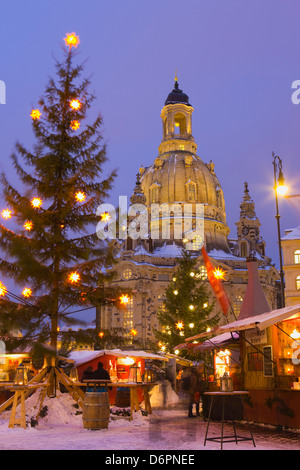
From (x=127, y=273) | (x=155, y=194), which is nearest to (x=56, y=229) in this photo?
(x=127, y=273)

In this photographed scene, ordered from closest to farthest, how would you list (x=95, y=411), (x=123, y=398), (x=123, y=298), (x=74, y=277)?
(x=95, y=411), (x=74, y=277), (x=123, y=298), (x=123, y=398)

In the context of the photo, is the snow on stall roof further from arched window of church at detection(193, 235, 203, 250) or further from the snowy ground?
arched window of church at detection(193, 235, 203, 250)

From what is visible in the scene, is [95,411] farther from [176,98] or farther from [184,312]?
[176,98]

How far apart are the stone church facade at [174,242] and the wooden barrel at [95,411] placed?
157 ft

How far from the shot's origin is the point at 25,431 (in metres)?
13.6

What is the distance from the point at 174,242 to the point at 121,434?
61.4m

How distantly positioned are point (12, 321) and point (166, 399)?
44.2 feet

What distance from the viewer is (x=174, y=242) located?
7419 centimetres

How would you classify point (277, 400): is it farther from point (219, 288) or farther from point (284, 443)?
point (219, 288)

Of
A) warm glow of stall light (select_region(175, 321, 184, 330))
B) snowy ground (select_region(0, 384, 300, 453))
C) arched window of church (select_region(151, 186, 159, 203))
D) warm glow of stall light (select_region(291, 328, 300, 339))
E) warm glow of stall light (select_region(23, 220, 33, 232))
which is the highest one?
arched window of church (select_region(151, 186, 159, 203))

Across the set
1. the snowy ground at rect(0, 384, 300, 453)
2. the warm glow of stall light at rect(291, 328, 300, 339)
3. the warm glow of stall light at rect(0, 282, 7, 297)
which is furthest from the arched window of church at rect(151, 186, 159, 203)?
the warm glow of stall light at rect(291, 328, 300, 339)

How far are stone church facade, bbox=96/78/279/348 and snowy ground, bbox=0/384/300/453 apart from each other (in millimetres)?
45639

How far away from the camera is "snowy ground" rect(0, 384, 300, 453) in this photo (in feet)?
35.9

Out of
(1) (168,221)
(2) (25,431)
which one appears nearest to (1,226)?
(2) (25,431)
